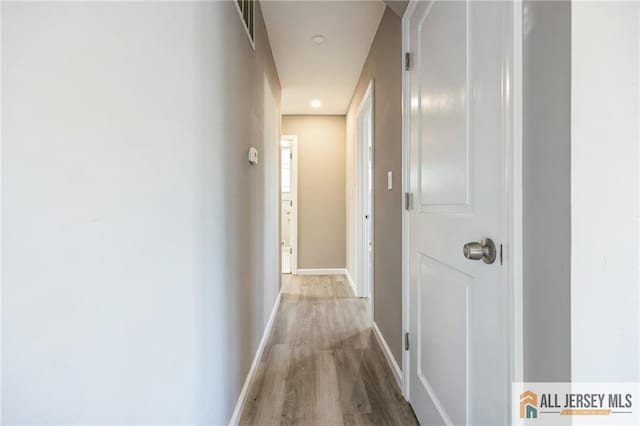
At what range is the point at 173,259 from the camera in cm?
93

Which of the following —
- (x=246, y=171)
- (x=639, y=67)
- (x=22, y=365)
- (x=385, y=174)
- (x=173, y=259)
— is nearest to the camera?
(x=639, y=67)

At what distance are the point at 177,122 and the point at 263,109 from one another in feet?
4.70

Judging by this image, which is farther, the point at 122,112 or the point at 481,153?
the point at 481,153

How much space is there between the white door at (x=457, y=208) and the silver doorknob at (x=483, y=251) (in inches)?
0.7

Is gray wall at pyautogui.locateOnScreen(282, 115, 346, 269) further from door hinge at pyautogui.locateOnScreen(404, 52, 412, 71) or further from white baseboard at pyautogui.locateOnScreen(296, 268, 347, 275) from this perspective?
door hinge at pyautogui.locateOnScreen(404, 52, 412, 71)

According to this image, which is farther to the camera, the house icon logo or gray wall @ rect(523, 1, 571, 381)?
the house icon logo

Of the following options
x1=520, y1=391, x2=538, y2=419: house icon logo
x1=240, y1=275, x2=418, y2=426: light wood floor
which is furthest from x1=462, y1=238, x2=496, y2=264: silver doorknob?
x1=240, y1=275, x2=418, y2=426: light wood floor

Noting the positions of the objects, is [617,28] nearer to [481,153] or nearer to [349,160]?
[481,153]

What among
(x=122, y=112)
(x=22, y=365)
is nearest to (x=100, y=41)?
(x=122, y=112)

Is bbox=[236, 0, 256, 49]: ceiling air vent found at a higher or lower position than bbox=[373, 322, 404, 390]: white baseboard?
higher

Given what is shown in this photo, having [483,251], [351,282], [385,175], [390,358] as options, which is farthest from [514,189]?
[351,282]

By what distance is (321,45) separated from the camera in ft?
8.91

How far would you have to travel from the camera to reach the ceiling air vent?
1613mm

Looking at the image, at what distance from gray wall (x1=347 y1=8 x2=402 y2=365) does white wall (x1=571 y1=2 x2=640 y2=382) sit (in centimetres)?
115
